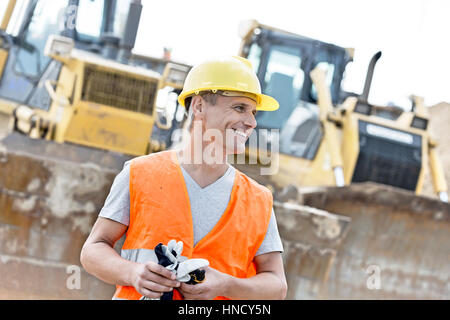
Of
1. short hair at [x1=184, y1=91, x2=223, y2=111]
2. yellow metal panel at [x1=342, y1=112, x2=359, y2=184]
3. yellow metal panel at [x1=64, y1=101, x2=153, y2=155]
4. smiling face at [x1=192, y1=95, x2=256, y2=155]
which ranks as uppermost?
short hair at [x1=184, y1=91, x2=223, y2=111]

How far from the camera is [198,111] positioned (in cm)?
171

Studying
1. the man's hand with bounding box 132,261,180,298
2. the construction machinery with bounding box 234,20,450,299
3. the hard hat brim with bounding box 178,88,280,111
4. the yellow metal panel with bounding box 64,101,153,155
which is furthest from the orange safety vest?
the yellow metal panel with bounding box 64,101,153,155

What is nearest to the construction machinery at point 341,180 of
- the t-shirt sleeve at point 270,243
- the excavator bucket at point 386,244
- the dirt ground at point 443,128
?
the excavator bucket at point 386,244

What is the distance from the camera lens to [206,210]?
1601mm

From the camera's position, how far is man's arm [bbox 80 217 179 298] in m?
1.37

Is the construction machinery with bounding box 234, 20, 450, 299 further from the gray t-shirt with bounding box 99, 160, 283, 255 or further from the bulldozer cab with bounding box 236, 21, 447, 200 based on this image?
the gray t-shirt with bounding box 99, 160, 283, 255

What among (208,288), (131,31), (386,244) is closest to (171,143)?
(131,31)

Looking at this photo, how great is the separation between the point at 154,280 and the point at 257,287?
305 mm

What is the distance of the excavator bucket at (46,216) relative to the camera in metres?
4.65

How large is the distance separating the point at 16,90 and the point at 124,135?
283 centimetres

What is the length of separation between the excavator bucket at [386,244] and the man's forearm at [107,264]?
389 centimetres

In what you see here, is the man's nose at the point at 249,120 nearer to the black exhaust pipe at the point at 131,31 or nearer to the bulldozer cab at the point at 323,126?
the bulldozer cab at the point at 323,126

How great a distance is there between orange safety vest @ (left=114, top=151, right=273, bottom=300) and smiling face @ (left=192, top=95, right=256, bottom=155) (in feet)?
0.40
